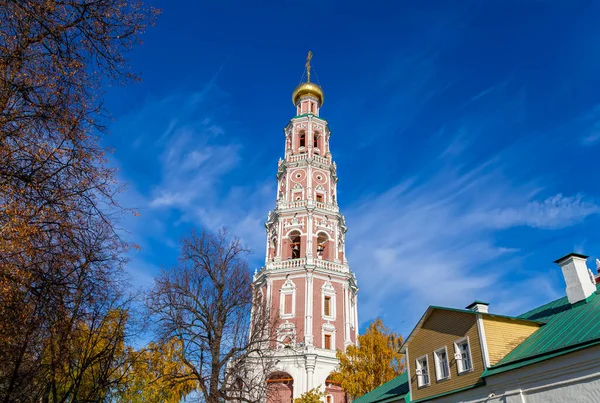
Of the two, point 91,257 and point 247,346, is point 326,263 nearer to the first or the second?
point 247,346

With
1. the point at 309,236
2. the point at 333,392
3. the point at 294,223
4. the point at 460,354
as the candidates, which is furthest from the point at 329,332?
the point at 460,354

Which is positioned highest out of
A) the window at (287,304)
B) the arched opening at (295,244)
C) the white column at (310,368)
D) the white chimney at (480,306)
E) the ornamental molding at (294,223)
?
the ornamental molding at (294,223)

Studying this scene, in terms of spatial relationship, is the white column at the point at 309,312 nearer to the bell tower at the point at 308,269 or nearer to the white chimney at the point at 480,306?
the bell tower at the point at 308,269

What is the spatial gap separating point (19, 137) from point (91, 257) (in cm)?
270

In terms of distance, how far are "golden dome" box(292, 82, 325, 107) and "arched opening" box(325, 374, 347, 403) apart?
33.4 meters

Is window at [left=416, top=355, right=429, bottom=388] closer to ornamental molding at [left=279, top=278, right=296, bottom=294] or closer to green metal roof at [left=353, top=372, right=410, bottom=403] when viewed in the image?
green metal roof at [left=353, top=372, right=410, bottom=403]

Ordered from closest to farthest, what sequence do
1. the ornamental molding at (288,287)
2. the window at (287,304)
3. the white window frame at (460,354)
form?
the white window frame at (460,354), the window at (287,304), the ornamental molding at (288,287)

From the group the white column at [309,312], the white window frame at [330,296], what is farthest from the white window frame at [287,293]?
the white window frame at [330,296]

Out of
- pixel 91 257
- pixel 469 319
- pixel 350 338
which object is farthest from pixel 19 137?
pixel 350 338

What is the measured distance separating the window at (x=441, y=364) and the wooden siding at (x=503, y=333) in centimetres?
249

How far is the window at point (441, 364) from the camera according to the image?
56.5ft

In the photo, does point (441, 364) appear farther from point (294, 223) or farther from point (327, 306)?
point (294, 223)

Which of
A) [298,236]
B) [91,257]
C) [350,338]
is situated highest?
[298,236]

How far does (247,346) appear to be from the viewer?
2078 cm
